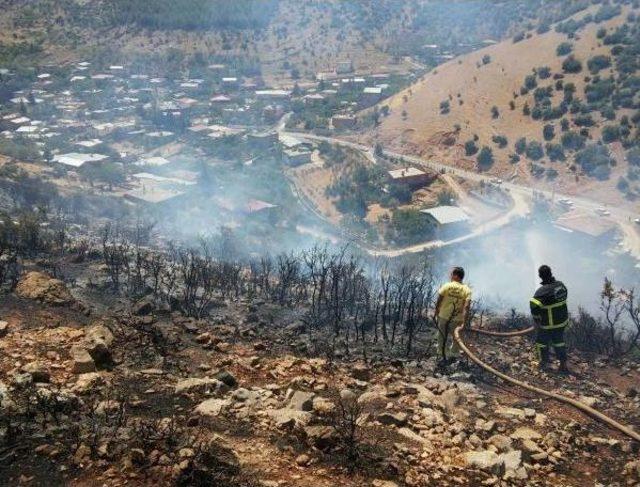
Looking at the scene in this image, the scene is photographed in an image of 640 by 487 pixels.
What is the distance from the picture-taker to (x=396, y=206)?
38.9m

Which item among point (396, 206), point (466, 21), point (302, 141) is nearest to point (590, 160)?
point (396, 206)

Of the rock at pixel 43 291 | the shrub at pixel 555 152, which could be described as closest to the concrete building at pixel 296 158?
the shrub at pixel 555 152

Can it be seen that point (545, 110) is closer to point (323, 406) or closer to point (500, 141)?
point (500, 141)

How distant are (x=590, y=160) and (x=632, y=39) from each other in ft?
55.3

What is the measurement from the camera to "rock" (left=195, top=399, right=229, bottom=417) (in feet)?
18.4

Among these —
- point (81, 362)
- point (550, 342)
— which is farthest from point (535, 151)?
point (81, 362)

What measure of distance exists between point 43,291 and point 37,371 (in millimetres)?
4128

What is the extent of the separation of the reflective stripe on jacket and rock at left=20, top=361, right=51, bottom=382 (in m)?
6.18

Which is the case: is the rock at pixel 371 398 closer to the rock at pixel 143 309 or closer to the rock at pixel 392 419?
the rock at pixel 392 419

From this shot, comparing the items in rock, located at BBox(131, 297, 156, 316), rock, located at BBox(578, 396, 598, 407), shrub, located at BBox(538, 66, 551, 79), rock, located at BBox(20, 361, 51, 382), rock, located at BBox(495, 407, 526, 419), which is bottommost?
rock, located at BBox(131, 297, 156, 316)

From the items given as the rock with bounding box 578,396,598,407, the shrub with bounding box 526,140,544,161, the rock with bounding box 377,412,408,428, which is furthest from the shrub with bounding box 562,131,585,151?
the rock with bounding box 377,412,408,428

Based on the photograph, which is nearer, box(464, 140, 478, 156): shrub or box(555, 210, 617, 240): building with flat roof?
box(555, 210, 617, 240): building with flat roof

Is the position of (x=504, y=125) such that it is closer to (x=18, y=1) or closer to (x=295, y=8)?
(x=295, y=8)

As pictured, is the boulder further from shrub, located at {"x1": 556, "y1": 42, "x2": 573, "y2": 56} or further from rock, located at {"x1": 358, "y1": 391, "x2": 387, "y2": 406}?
shrub, located at {"x1": 556, "y1": 42, "x2": 573, "y2": 56}
